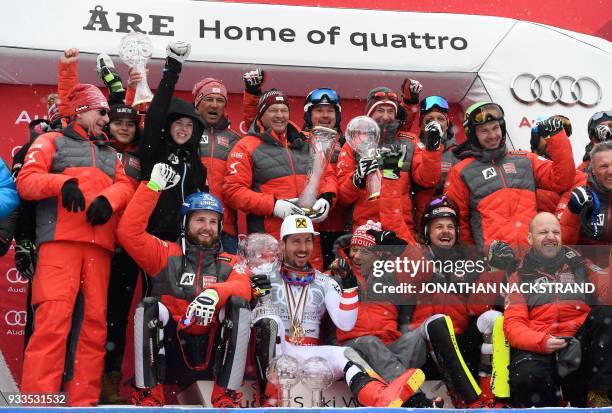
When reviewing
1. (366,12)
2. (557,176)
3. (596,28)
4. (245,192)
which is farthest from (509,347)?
(596,28)

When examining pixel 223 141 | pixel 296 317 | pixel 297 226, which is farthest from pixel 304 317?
pixel 223 141

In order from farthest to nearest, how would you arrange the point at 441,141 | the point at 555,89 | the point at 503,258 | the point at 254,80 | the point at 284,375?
the point at 555,89 < the point at 254,80 < the point at 441,141 < the point at 503,258 < the point at 284,375

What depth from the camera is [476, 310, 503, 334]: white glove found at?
17.8 feet

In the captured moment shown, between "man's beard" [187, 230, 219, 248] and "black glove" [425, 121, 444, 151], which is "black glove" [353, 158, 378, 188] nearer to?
"black glove" [425, 121, 444, 151]

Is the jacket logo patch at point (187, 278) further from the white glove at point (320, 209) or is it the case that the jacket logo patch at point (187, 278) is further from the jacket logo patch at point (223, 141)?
the jacket logo patch at point (223, 141)

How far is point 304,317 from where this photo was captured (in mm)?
5559

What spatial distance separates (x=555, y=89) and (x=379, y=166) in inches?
105

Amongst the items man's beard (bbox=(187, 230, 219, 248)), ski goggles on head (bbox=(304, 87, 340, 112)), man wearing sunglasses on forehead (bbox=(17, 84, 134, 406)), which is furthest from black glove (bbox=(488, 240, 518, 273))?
man wearing sunglasses on forehead (bbox=(17, 84, 134, 406))

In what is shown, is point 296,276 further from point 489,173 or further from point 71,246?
point 489,173

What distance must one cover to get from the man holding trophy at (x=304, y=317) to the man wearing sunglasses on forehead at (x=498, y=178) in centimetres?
100

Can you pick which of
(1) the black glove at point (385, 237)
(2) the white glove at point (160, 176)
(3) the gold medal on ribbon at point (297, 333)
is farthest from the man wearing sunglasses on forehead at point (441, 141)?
(2) the white glove at point (160, 176)

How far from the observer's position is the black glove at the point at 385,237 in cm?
566

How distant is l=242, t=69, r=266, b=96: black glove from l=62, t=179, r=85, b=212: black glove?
1872 millimetres

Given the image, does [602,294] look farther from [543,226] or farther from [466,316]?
[466,316]
